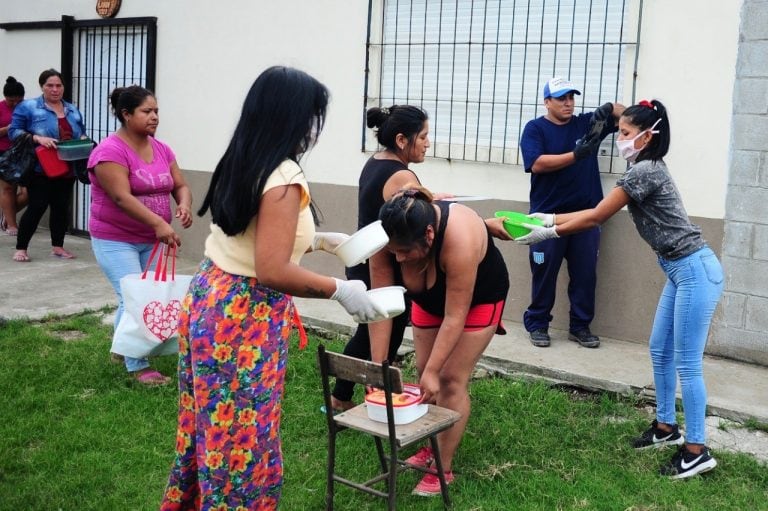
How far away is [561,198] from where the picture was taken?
238 inches

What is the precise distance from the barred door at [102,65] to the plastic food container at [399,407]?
6.53 metres

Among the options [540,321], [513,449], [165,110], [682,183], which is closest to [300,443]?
[513,449]

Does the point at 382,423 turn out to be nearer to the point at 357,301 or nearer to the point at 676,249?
the point at 357,301

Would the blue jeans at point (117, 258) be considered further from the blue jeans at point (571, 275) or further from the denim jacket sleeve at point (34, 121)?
the denim jacket sleeve at point (34, 121)

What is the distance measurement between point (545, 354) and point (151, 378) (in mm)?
2536

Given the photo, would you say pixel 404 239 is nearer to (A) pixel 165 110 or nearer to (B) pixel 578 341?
(B) pixel 578 341

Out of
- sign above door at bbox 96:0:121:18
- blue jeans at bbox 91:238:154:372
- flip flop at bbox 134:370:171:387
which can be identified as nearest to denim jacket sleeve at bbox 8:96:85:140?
sign above door at bbox 96:0:121:18

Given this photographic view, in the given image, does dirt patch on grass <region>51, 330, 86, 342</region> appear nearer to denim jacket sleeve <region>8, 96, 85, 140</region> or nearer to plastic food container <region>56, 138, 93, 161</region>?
plastic food container <region>56, 138, 93, 161</region>

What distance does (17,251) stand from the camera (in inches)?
357

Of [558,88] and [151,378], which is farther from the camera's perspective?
[558,88]

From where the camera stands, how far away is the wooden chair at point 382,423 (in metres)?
3.48

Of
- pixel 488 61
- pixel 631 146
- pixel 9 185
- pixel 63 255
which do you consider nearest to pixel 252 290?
pixel 631 146

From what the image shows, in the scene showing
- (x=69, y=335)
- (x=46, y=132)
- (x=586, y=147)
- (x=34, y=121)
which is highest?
(x=586, y=147)

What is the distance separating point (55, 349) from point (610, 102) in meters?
4.22
